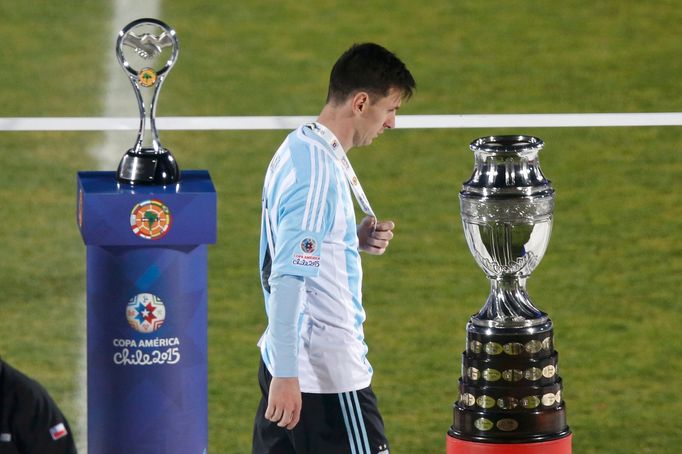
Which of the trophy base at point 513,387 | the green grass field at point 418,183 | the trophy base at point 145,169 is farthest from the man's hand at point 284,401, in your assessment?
the green grass field at point 418,183

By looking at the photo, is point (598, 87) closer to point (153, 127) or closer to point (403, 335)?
point (403, 335)

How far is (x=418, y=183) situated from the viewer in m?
10.1

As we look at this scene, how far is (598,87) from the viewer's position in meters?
11.2

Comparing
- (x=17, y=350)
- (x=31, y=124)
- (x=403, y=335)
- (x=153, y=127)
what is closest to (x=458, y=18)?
(x=31, y=124)

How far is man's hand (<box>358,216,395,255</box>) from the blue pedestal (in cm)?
63

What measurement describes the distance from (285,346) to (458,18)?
23.0 ft

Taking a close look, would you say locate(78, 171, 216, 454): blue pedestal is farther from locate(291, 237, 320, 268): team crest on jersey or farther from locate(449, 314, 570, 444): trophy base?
locate(449, 314, 570, 444): trophy base

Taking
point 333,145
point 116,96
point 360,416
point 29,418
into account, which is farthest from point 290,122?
point 29,418

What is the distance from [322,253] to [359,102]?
0.50m

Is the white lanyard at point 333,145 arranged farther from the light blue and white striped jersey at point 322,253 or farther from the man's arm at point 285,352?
the man's arm at point 285,352

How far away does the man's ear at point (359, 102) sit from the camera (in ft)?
18.1

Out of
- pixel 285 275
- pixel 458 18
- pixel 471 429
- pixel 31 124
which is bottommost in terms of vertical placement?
pixel 471 429

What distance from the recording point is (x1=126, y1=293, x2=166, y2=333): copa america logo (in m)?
6.26

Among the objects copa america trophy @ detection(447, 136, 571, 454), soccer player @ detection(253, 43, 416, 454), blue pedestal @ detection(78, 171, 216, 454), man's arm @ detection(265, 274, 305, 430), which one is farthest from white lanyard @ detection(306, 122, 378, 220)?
blue pedestal @ detection(78, 171, 216, 454)
